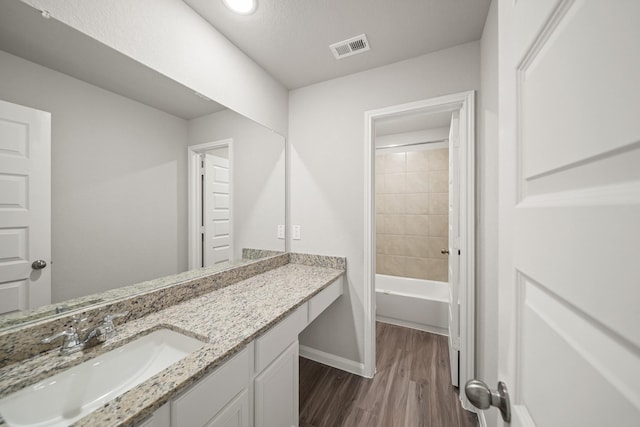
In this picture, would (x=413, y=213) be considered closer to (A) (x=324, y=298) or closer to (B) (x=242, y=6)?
(A) (x=324, y=298)

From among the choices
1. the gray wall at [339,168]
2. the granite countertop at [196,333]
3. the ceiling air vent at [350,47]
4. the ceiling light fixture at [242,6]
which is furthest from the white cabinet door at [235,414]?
the ceiling air vent at [350,47]

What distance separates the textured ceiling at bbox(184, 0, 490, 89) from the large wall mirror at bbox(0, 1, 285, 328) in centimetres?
52

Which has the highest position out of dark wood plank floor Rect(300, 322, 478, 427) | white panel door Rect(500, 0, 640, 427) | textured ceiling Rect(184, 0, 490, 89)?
textured ceiling Rect(184, 0, 490, 89)

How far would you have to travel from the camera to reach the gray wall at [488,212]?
4.17ft

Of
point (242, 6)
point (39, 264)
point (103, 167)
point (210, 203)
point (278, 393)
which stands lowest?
point (278, 393)

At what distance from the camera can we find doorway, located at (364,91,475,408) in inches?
63.4

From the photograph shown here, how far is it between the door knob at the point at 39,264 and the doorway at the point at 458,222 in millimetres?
1719

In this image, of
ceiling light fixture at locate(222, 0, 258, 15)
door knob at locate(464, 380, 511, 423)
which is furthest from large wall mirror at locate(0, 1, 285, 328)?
door knob at locate(464, 380, 511, 423)

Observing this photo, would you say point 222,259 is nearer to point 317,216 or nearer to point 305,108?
point 317,216

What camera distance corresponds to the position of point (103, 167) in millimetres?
1009

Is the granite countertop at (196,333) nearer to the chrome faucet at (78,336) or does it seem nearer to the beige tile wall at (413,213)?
the chrome faucet at (78,336)

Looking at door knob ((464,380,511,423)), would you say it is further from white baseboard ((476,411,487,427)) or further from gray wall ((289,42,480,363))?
gray wall ((289,42,480,363))

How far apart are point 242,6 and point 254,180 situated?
110 cm

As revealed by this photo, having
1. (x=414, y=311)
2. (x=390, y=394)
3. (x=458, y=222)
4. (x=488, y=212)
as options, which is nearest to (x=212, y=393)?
(x=390, y=394)
